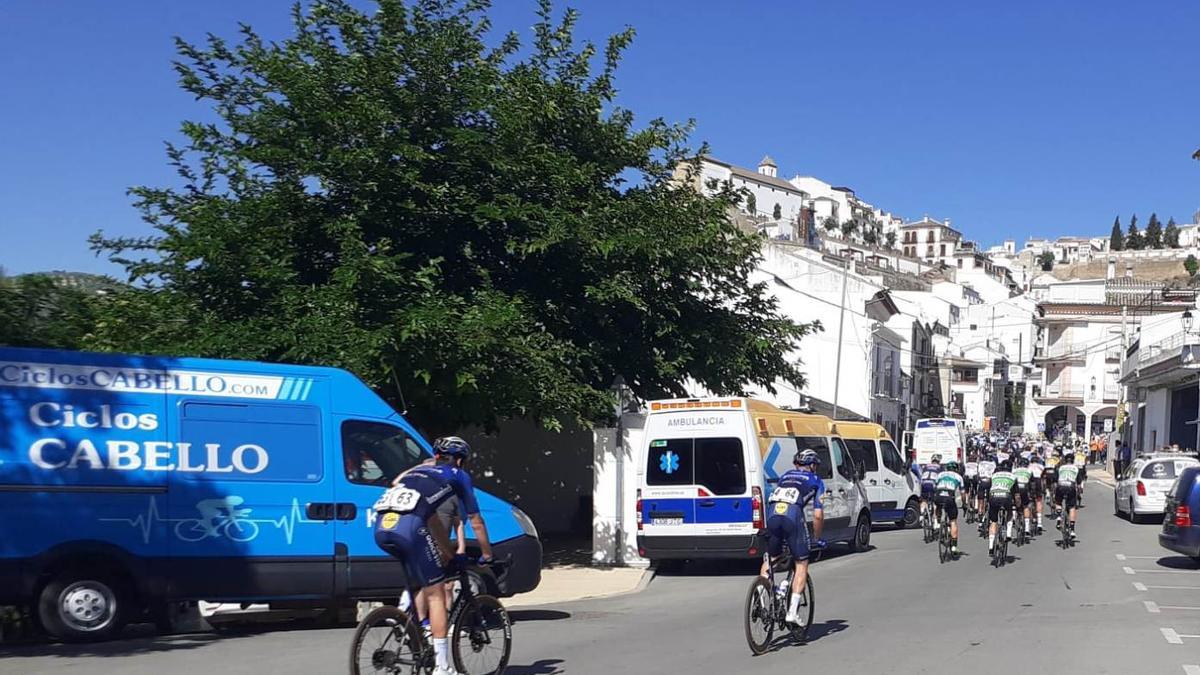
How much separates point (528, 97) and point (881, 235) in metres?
163

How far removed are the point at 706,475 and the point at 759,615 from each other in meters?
7.09

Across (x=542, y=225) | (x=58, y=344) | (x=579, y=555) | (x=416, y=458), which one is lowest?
(x=579, y=555)

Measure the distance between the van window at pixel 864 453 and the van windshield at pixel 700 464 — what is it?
6782 millimetres

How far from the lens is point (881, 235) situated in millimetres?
175375

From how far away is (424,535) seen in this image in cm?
802

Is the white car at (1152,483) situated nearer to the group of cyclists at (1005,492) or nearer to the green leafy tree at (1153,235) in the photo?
the group of cyclists at (1005,492)

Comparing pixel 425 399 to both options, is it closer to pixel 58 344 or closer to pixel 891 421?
pixel 58 344

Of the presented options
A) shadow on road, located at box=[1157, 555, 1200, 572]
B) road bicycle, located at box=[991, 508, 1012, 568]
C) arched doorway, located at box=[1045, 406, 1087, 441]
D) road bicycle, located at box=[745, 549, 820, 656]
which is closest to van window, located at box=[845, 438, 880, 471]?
road bicycle, located at box=[991, 508, 1012, 568]

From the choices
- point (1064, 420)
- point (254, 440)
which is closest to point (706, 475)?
point (254, 440)

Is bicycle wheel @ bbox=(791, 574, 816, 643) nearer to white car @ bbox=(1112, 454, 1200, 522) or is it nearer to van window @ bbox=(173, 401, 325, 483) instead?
van window @ bbox=(173, 401, 325, 483)

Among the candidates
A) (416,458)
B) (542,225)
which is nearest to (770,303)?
(542,225)

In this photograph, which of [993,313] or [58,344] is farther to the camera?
[993,313]

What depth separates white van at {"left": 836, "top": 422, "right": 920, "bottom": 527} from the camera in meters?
24.5

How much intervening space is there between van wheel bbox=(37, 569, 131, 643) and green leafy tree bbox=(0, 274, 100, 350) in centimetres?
750
